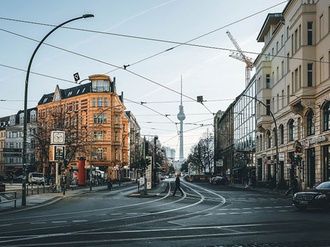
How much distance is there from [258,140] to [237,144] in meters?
23.8

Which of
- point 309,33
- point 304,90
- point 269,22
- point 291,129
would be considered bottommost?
point 291,129

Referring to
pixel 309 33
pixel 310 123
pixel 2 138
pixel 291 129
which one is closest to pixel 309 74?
pixel 309 33

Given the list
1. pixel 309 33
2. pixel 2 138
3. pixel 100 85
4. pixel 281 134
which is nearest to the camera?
pixel 309 33

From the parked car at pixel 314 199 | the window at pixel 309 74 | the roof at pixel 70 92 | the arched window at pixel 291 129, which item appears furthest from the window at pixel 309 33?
the roof at pixel 70 92

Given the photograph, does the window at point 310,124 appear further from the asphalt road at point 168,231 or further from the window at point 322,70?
the asphalt road at point 168,231

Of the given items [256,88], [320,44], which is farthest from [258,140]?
[320,44]

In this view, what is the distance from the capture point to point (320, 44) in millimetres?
39406

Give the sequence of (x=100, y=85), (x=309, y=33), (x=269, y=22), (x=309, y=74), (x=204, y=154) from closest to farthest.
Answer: (x=309, y=74) → (x=309, y=33) → (x=269, y=22) → (x=100, y=85) → (x=204, y=154)

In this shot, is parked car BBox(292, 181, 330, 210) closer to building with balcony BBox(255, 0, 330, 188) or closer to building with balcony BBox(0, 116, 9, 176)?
building with balcony BBox(255, 0, 330, 188)

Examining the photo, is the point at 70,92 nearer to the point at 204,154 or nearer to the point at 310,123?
the point at 204,154

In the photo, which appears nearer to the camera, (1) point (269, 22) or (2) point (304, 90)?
(2) point (304, 90)

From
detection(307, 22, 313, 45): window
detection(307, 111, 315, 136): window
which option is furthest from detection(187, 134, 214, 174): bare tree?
detection(307, 22, 313, 45): window

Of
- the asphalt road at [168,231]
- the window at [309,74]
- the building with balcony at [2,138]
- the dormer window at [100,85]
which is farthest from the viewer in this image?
the building with balcony at [2,138]

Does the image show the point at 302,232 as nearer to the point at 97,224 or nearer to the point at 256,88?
the point at 97,224
